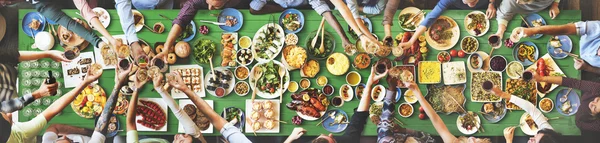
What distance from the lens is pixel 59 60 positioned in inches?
198

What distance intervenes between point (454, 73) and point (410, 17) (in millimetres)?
666

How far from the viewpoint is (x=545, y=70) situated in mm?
5039

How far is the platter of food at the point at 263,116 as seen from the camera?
5000 mm

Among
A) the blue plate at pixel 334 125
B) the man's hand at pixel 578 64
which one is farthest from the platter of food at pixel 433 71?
the man's hand at pixel 578 64

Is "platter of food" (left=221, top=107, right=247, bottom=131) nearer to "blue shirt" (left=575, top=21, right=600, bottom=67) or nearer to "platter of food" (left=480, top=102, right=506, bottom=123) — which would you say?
"platter of food" (left=480, top=102, right=506, bottom=123)

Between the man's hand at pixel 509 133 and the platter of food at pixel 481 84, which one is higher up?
the platter of food at pixel 481 84

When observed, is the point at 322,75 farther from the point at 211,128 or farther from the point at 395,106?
the point at 211,128

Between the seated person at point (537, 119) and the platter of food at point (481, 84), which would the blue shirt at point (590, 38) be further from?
the platter of food at point (481, 84)

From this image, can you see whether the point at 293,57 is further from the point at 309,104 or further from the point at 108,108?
the point at 108,108

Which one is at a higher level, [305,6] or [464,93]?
[305,6]

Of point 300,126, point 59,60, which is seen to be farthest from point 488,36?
point 59,60

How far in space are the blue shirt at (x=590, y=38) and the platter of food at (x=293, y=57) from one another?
258cm

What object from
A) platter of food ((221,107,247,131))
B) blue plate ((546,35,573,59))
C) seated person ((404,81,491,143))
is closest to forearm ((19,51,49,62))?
platter of food ((221,107,247,131))

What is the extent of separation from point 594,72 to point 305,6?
2.79 m
